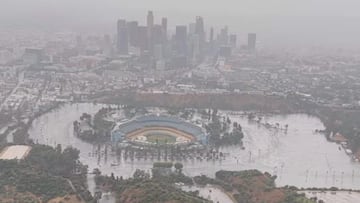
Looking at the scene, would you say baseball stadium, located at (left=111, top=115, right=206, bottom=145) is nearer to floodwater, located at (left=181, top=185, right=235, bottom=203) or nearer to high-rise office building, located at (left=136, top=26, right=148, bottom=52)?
floodwater, located at (left=181, top=185, right=235, bottom=203)

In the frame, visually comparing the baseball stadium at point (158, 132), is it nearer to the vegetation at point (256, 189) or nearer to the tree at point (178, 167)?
the tree at point (178, 167)

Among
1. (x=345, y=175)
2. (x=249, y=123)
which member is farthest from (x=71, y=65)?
(x=345, y=175)

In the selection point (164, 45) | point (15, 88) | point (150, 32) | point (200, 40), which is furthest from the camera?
point (200, 40)

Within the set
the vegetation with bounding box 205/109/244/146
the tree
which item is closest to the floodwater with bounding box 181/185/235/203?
the tree

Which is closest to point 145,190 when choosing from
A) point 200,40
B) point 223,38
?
point 200,40

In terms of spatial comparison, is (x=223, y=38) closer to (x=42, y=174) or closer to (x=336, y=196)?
(x=336, y=196)
